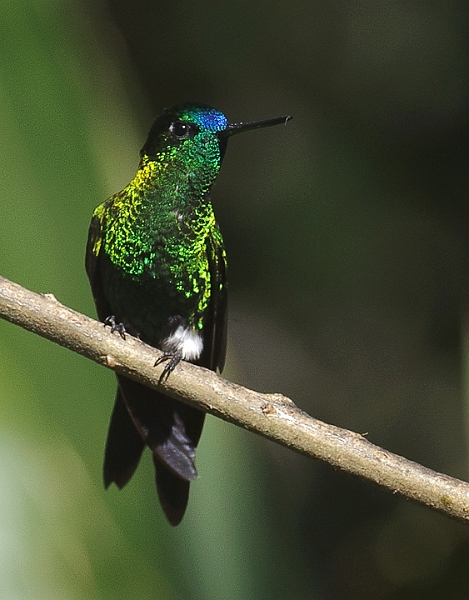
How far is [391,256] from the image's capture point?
4734 millimetres

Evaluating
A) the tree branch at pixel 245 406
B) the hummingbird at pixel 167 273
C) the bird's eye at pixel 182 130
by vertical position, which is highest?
the bird's eye at pixel 182 130

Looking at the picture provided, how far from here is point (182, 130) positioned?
253cm

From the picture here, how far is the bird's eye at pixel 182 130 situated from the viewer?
2510 millimetres

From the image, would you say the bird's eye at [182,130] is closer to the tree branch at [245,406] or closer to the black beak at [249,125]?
the black beak at [249,125]

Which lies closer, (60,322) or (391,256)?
(60,322)

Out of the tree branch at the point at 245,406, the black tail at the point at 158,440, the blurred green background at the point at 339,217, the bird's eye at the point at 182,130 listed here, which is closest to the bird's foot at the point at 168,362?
the tree branch at the point at 245,406

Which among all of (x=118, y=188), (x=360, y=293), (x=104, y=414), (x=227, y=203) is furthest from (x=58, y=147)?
(x=360, y=293)

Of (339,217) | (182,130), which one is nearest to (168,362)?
(182,130)

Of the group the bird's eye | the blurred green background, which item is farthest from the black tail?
the bird's eye

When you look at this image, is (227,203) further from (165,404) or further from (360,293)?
(165,404)

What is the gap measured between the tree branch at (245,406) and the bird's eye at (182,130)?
728mm

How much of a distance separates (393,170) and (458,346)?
0.92m

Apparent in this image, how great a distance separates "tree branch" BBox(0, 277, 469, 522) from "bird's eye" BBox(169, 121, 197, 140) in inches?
28.6

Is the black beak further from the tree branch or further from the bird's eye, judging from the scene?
the tree branch
